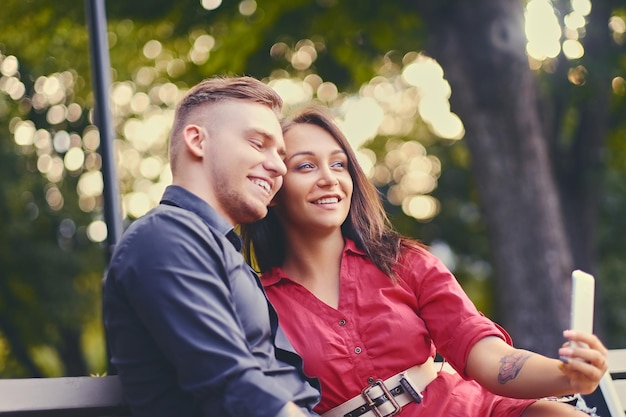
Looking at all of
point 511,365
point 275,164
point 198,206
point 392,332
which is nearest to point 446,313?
point 392,332

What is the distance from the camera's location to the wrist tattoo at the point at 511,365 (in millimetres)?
2859

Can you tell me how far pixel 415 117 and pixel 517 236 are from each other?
1495cm

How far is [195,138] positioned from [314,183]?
21.0 inches

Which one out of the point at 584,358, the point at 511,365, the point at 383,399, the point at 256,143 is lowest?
the point at 383,399

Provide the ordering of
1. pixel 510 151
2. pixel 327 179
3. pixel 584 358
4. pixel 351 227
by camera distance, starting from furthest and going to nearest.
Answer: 1. pixel 510 151
2. pixel 351 227
3. pixel 327 179
4. pixel 584 358

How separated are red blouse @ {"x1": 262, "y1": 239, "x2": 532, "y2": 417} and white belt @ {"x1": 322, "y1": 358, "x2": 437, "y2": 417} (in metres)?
0.03

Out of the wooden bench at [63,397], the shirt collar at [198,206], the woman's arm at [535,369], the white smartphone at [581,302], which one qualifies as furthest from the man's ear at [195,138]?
the white smartphone at [581,302]

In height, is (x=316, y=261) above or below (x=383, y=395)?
above

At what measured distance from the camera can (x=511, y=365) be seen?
2.87 metres

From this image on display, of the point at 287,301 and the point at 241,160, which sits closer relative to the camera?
the point at 241,160

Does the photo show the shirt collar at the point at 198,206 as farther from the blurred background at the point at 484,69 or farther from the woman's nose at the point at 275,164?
the blurred background at the point at 484,69

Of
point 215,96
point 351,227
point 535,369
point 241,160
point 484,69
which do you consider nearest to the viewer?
point 535,369

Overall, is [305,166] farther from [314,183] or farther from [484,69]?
[484,69]

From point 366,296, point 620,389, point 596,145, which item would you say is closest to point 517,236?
point 596,145
